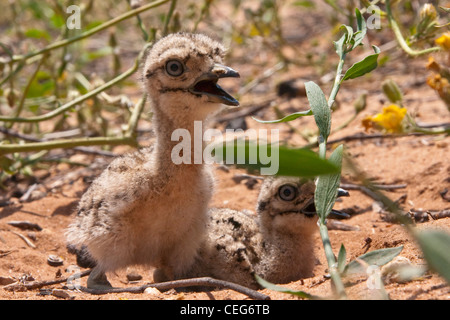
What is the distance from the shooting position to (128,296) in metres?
2.96

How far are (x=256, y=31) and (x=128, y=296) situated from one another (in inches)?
158

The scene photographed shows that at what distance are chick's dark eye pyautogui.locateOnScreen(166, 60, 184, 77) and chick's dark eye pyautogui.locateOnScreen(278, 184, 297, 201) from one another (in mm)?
944

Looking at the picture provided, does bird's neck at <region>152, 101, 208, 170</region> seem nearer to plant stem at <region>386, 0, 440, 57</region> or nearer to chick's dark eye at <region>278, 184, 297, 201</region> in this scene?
chick's dark eye at <region>278, 184, 297, 201</region>

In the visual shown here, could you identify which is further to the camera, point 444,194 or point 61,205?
point 61,205

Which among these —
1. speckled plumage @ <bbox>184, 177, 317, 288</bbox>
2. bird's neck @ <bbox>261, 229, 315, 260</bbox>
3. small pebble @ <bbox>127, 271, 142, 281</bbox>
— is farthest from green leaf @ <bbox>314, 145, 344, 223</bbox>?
small pebble @ <bbox>127, 271, 142, 281</bbox>

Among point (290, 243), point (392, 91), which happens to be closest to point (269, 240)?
point (290, 243)

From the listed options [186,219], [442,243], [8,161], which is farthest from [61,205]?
[442,243]

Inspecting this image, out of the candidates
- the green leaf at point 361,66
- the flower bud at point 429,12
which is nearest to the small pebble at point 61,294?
the green leaf at point 361,66

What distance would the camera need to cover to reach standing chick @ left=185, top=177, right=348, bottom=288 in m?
3.50

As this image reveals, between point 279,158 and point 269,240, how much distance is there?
6.79ft

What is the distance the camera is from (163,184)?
3168 mm

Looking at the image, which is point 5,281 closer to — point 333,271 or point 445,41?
point 333,271

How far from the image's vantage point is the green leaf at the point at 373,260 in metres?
2.12
